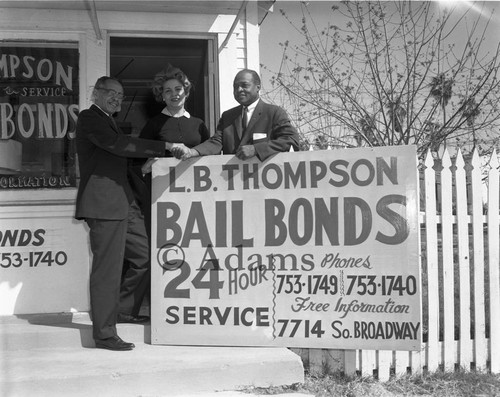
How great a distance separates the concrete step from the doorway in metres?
2.36

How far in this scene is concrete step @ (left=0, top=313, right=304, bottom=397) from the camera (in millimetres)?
3436

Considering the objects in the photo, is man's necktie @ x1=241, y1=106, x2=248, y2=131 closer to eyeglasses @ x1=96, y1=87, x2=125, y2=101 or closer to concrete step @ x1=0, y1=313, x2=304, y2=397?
eyeglasses @ x1=96, y1=87, x2=125, y2=101

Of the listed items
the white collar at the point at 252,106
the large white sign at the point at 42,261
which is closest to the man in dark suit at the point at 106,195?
the white collar at the point at 252,106

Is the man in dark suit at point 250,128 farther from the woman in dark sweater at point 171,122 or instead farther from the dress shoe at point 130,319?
the dress shoe at point 130,319

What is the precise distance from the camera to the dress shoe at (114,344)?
378cm

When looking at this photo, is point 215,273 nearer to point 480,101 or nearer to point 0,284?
point 0,284

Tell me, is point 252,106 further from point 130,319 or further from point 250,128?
point 130,319

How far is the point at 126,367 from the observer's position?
11.6ft

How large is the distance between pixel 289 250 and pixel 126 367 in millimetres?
1367

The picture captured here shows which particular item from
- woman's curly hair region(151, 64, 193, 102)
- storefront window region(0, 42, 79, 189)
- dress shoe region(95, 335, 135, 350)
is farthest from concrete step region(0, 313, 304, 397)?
woman's curly hair region(151, 64, 193, 102)

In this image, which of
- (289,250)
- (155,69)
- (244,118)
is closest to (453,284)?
(289,250)

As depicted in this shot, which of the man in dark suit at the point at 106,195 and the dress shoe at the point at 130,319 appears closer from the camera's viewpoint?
the man in dark suit at the point at 106,195

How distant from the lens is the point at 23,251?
477 cm

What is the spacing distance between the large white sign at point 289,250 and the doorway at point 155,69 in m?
1.48
